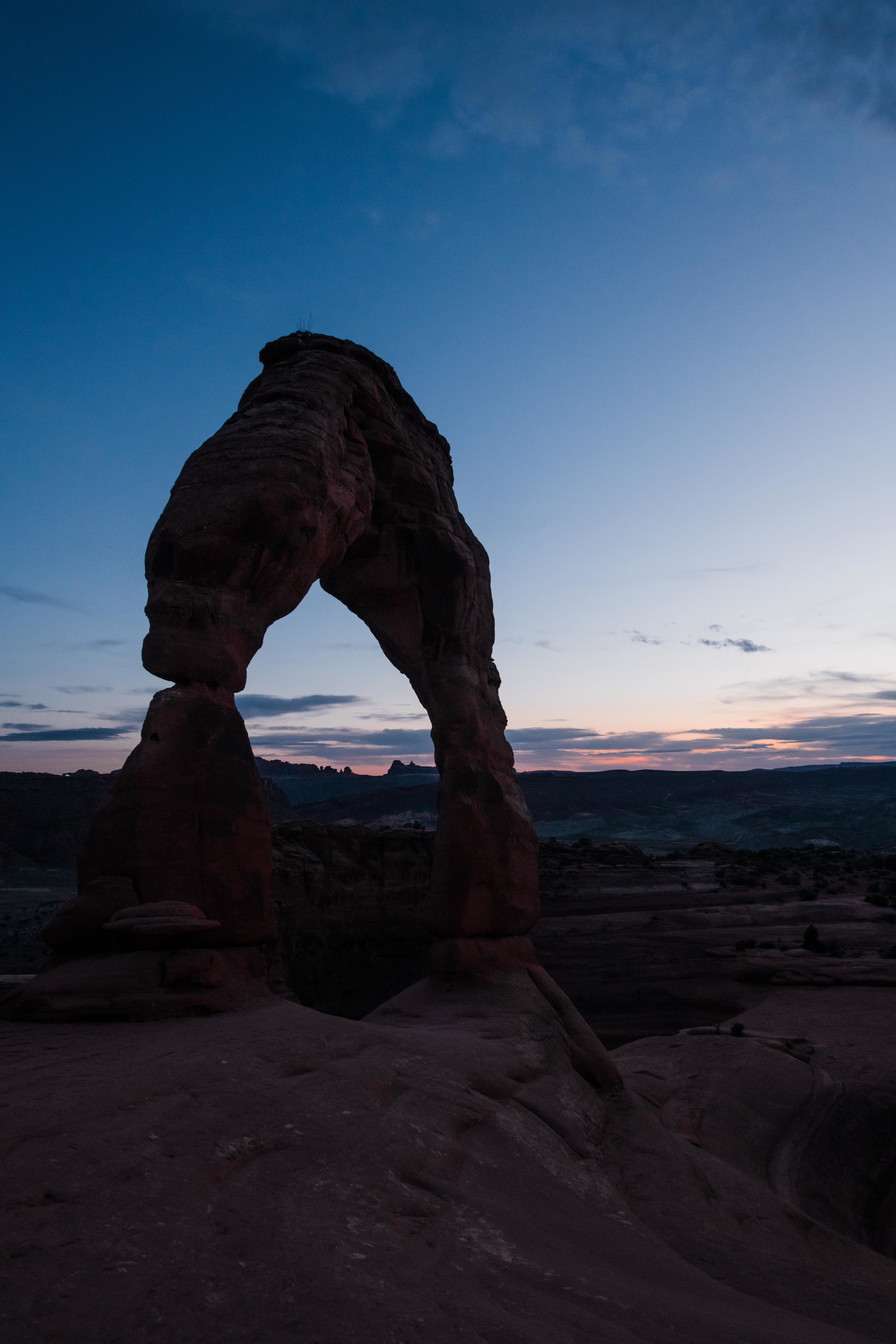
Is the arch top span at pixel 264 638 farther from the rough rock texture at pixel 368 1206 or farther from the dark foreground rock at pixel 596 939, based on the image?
the dark foreground rock at pixel 596 939

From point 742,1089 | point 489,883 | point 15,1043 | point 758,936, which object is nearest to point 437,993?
point 489,883

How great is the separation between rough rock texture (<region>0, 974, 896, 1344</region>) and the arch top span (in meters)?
1.29

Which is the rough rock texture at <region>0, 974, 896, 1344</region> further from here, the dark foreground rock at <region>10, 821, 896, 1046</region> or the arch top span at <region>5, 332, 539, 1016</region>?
the dark foreground rock at <region>10, 821, 896, 1046</region>

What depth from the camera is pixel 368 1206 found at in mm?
3217

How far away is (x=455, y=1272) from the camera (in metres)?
2.86

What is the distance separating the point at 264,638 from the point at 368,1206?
5710 mm

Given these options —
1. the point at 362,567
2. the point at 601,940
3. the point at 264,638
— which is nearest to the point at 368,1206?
the point at 264,638

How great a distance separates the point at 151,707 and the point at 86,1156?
4.51 m

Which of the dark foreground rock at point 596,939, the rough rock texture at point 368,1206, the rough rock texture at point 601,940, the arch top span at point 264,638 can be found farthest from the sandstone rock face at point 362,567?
the rough rock texture at point 601,940

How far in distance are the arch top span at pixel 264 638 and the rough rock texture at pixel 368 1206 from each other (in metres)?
1.29

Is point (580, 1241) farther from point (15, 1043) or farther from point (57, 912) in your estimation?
point (57, 912)

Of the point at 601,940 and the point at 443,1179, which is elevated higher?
the point at 443,1179

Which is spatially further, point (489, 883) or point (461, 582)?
point (461, 582)

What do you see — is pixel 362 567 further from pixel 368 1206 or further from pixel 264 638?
pixel 368 1206
